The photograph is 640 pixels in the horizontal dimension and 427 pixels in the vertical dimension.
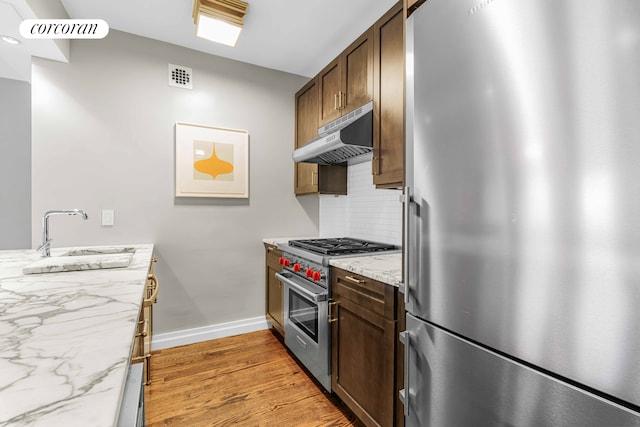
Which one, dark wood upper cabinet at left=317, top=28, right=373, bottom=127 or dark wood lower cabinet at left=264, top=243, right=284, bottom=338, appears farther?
dark wood lower cabinet at left=264, top=243, right=284, bottom=338

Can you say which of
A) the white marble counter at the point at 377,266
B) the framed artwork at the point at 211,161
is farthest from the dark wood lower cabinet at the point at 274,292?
the white marble counter at the point at 377,266

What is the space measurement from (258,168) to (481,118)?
2.33m

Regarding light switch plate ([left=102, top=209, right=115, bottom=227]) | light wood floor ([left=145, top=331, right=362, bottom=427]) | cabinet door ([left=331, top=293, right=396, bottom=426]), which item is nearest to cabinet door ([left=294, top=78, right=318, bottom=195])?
cabinet door ([left=331, top=293, right=396, bottom=426])

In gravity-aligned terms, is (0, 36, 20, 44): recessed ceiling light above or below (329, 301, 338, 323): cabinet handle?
above

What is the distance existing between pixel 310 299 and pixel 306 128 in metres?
1.65

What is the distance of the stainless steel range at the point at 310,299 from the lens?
1.87 meters

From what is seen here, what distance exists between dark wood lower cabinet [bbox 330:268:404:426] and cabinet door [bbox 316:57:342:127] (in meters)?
1.30

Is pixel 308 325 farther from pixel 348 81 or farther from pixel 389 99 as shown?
pixel 348 81

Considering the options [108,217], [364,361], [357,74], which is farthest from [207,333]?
[357,74]

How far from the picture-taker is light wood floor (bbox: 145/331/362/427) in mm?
1714

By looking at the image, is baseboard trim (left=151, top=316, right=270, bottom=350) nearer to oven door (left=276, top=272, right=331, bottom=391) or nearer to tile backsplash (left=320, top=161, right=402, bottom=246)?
oven door (left=276, top=272, right=331, bottom=391)

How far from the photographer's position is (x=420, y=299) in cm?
114

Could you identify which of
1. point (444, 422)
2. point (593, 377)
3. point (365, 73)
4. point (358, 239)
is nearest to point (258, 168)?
point (358, 239)

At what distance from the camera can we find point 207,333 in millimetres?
2699
